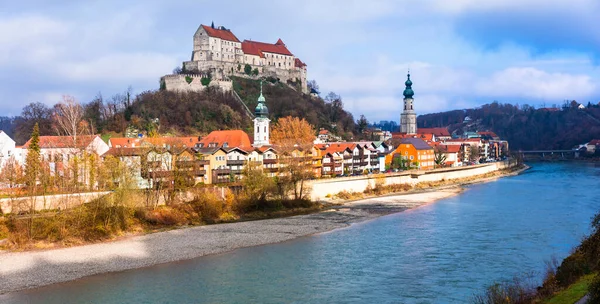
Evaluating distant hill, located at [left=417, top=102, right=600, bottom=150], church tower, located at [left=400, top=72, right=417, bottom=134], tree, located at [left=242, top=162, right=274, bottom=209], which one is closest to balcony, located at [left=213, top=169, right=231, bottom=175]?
tree, located at [left=242, top=162, right=274, bottom=209]

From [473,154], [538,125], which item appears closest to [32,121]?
[473,154]

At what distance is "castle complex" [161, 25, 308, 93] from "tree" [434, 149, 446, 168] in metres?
20.9

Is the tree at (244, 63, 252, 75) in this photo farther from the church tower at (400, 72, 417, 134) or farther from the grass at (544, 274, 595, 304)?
the grass at (544, 274, 595, 304)

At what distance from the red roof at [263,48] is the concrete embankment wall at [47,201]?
51.4m

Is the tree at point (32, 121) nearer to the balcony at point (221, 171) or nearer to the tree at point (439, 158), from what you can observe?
the balcony at point (221, 171)

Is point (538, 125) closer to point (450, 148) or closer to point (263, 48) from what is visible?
point (450, 148)

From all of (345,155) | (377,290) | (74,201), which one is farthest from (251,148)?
(377,290)

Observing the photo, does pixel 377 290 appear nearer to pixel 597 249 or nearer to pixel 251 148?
pixel 597 249

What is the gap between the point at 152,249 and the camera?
78.8 ft

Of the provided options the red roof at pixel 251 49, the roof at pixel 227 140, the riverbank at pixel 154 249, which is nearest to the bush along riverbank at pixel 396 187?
the riverbank at pixel 154 249

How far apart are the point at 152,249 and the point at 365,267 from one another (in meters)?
9.07

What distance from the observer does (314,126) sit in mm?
70000

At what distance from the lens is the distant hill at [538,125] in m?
130

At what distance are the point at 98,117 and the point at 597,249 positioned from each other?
54.4 m
